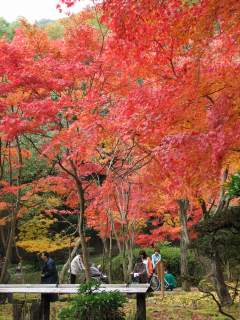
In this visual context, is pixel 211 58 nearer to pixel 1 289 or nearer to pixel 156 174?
pixel 156 174

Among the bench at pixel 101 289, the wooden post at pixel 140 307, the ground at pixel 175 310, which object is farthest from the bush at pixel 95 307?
the ground at pixel 175 310

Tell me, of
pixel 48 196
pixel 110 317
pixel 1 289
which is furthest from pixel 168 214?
pixel 110 317

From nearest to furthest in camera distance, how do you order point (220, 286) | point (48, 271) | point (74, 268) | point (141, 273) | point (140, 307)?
point (140, 307), point (220, 286), point (48, 271), point (141, 273), point (74, 268)

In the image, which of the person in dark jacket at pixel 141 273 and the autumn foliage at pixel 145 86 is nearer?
the autumn foliage at pixel 145 86

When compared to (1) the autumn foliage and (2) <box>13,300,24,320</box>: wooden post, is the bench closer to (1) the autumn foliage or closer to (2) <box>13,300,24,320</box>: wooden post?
(2) <box>13,300,24,320</box>: wooden post

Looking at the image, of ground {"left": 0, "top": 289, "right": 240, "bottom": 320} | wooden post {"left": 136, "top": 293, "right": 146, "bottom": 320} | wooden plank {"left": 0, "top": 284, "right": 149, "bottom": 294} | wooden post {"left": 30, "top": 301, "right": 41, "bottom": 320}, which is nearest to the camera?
wooden plank {"left": 0, "top": 284, "right": 149, "bottom": 294}

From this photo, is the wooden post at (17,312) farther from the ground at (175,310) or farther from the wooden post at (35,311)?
the ground at (175,310)

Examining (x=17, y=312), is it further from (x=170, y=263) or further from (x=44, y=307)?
(x=170, y=263)

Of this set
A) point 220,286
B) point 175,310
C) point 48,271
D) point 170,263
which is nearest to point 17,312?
point 48,271

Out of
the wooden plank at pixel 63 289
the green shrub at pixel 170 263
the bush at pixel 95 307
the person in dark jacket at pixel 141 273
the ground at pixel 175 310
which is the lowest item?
the ground at pixel 175 310

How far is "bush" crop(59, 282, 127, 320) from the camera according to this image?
6.86 m

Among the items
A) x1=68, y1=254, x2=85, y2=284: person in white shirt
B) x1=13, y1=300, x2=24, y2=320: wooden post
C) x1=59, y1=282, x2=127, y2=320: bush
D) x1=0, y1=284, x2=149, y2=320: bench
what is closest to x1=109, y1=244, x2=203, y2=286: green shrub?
x1=68, y1=254, x2=85, y2=284: person in white shirt

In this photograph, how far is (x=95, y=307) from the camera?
6.88 m

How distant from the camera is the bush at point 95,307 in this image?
6855 millimetres
